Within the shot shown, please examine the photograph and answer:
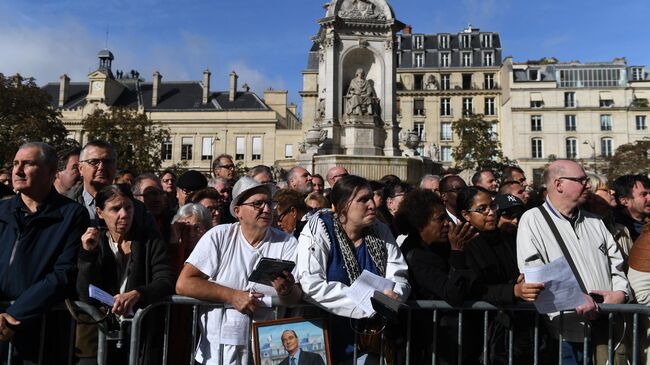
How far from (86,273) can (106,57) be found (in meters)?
85.9

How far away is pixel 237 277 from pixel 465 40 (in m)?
75.2

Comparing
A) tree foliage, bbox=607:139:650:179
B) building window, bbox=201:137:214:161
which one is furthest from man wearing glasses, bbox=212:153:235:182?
building window, bbox=201:137:214:161

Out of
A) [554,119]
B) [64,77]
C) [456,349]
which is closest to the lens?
[456,349]

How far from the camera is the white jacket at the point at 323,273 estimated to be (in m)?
3.97

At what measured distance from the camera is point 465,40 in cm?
7425

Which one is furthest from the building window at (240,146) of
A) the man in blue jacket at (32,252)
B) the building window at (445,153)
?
the man in blue jacket at (32,252)

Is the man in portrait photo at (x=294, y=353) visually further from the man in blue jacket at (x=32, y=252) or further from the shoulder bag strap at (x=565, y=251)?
the shoulder bag strap at (x=565, y=251)

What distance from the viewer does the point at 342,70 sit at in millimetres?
20438

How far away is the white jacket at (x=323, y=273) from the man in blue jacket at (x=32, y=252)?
1.69 m

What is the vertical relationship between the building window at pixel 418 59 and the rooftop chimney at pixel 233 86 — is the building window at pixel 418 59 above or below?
above

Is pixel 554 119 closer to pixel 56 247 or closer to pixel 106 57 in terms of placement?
pixel 106 57

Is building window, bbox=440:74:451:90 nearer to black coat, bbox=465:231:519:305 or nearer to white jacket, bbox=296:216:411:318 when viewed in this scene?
black coat, bbox=465:231:519:305

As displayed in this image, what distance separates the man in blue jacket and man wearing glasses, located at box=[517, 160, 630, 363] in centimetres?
343

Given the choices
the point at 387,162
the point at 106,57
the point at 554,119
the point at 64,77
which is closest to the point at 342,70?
the point at 387,162
